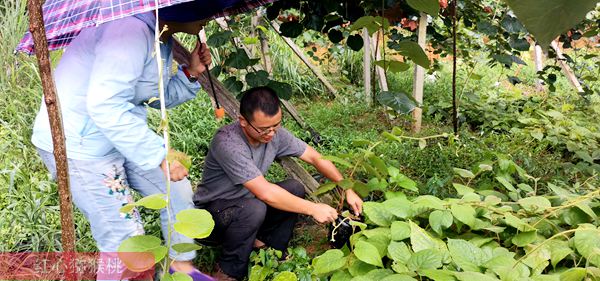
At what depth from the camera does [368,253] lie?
168cm

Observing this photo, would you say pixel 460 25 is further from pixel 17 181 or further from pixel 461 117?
pixel 17 181

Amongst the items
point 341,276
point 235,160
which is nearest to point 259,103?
point 235,160

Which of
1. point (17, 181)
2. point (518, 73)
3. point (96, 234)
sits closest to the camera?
point (96, 234)

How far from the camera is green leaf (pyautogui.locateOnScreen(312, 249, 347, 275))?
1.71m

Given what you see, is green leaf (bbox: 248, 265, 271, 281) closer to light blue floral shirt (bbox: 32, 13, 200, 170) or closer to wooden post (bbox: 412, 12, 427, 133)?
light blue floral shirt (bbox: 32, 13, 200, 170)

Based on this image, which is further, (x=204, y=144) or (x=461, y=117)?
(x=461, y=117)

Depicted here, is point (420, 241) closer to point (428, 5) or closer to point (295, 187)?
point (295, 187)

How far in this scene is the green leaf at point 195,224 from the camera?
0.96 metres

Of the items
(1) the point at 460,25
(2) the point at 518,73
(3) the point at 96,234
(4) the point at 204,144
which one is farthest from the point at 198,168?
(2) the point at 518,73

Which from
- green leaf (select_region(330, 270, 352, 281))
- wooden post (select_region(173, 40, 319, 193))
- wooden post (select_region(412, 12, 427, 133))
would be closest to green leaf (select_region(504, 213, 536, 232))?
green leaf (select_region(330, 270, 352, 281))

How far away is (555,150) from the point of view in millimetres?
3283

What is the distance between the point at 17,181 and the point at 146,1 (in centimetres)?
187

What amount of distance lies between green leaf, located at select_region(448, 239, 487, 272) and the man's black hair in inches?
31.5

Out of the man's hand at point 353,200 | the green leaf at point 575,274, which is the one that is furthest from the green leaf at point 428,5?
the man's hand at point 353,200
